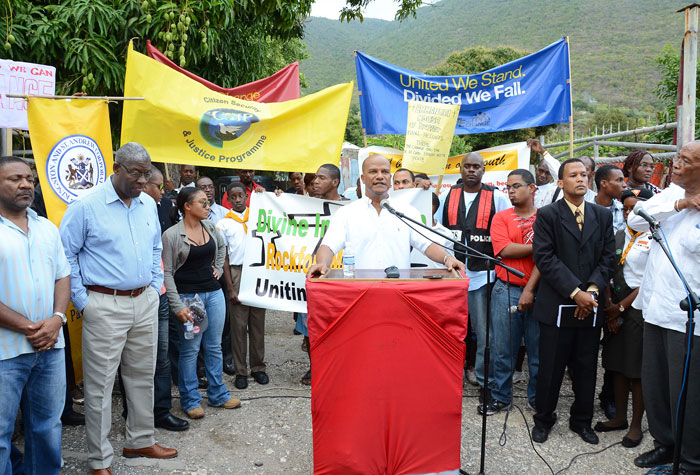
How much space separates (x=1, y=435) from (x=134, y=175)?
1.82 metres

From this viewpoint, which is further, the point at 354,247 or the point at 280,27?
the point at 280,27

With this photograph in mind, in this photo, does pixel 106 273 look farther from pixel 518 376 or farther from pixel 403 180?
pixel 518 376

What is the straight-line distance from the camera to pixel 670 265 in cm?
398

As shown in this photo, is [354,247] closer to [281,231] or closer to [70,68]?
[281,231]

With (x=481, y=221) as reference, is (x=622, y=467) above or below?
below

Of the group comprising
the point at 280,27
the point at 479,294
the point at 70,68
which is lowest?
the point at 479,294

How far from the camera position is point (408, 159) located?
6.31 metres

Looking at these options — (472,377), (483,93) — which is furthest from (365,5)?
(472,377)

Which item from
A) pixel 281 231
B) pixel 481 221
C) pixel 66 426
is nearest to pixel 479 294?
pixel 481 221

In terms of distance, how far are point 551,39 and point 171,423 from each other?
177 ft

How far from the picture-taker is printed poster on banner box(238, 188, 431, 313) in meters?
5.85

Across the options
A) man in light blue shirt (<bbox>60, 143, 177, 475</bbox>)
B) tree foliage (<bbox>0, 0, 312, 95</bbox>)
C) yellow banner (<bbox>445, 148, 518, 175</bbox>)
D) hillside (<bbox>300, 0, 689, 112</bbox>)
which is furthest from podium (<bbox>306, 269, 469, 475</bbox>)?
hillside (<bbox>300, 0, 689, 112</bbox>)

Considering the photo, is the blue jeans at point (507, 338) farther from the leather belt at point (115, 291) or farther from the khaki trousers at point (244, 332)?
the leather belt at point (115, 291)

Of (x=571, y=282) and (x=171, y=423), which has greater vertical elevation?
(x=571, y=282)
